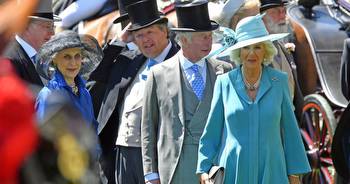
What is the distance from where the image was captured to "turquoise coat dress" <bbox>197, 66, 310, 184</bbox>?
5.85 m

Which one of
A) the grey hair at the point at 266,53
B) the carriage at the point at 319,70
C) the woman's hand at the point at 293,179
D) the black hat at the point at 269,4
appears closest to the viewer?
the woman's hand at the point at 293,179

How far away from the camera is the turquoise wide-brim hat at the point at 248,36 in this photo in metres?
6.04

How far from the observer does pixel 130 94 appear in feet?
23.9

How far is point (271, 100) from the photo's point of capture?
5902 mm

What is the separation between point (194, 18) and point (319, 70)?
3.37 m

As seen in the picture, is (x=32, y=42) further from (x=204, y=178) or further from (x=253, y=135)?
(x=253, y=135)

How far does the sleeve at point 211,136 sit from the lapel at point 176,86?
1.49 feet

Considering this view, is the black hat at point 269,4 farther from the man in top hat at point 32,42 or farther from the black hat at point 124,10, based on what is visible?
the man in top hat at point 32,42

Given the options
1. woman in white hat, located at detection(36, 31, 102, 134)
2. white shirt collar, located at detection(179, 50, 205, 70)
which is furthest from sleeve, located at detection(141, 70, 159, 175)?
woman in white hat, located at detection(36, 31, 102, 134)

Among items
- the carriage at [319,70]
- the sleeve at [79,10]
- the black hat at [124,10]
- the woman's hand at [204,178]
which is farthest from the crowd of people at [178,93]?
the sleeve at [79,10]

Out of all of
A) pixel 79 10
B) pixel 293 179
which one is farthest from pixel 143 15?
pixel 79 10

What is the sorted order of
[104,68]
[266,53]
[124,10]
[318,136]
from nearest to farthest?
[266,53] < [104,68] < [124,10] < [318,136]

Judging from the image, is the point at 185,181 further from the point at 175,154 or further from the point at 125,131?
the point at 125,131

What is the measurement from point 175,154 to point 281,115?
2.71 feet
